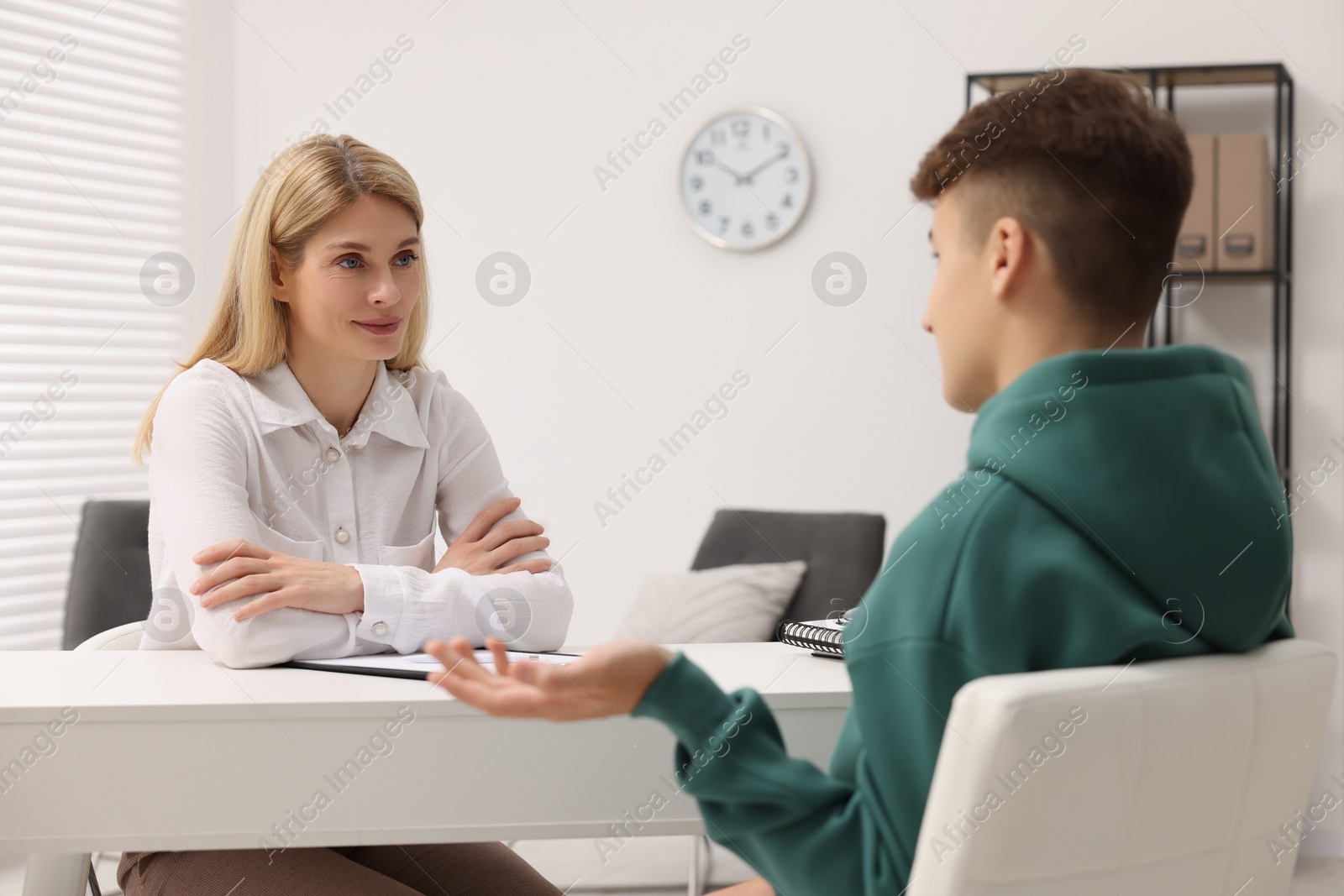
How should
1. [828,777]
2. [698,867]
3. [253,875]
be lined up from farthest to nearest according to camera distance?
[698,867]
[253,875]
[828,777]

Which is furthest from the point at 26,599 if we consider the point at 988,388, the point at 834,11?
the point at 988,388

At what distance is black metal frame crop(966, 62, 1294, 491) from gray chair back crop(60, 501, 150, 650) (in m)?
2.52

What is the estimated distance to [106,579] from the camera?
8.74ft

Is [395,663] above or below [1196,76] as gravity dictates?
below

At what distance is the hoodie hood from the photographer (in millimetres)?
723

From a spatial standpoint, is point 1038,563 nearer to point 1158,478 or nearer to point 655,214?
point 1158,478

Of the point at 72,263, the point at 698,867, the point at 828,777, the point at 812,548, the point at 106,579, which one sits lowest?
the point at 698,867

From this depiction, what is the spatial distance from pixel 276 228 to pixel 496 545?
1.67ft

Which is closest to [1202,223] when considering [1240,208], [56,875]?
[1240,208]

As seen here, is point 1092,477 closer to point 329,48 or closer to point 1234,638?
point 1234,638

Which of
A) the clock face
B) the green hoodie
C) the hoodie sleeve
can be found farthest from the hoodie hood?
the clock face

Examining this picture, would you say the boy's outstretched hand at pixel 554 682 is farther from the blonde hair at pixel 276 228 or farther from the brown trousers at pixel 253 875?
the blonde hair at pixel 276 228

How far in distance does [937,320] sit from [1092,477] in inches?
8.0

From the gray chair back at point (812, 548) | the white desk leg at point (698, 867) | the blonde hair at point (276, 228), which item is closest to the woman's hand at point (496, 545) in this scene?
the blonde hair at point (276, 228)
